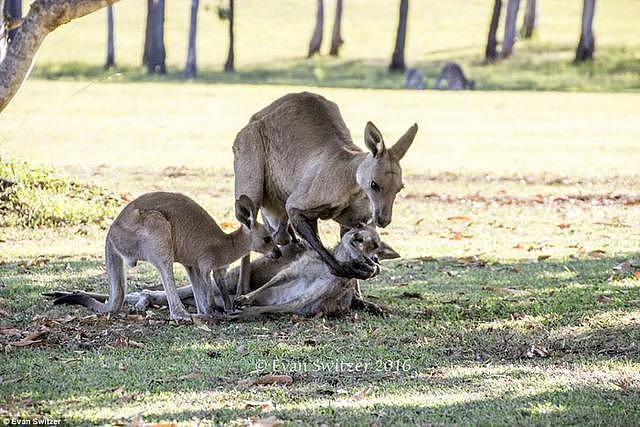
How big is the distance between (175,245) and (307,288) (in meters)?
1.04

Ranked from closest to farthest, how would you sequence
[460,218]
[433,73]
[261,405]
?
[261,405]
[460,218]
[433,73]

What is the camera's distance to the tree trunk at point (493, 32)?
48125 millimetres

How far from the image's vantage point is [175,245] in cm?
834

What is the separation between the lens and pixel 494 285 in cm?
999

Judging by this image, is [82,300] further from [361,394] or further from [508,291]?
[508,291]

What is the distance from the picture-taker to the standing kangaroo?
26.3 ft

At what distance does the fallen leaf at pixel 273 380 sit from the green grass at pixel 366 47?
110ft

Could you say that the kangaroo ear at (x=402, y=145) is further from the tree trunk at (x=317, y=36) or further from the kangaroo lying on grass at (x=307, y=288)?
the tree trunk at (x=317, y=36)

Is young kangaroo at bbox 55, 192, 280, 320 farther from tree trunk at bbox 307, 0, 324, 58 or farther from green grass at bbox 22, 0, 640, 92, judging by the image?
tree trunk at bbox 307, 0, 324, 58

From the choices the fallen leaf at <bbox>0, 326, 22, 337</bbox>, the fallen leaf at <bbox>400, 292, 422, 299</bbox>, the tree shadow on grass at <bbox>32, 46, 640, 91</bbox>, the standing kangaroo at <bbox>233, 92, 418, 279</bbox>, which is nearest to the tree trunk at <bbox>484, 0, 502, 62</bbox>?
the tree shadow on grass at <bbox>32, 46, 640, 91</bbox>

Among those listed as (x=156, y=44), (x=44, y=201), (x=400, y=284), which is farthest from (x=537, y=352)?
(x=156, y=44)

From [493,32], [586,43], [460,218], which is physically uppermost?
[460,218]

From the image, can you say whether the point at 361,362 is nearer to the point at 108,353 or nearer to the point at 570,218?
the point at 108,353

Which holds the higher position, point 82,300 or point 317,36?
point 82,300
